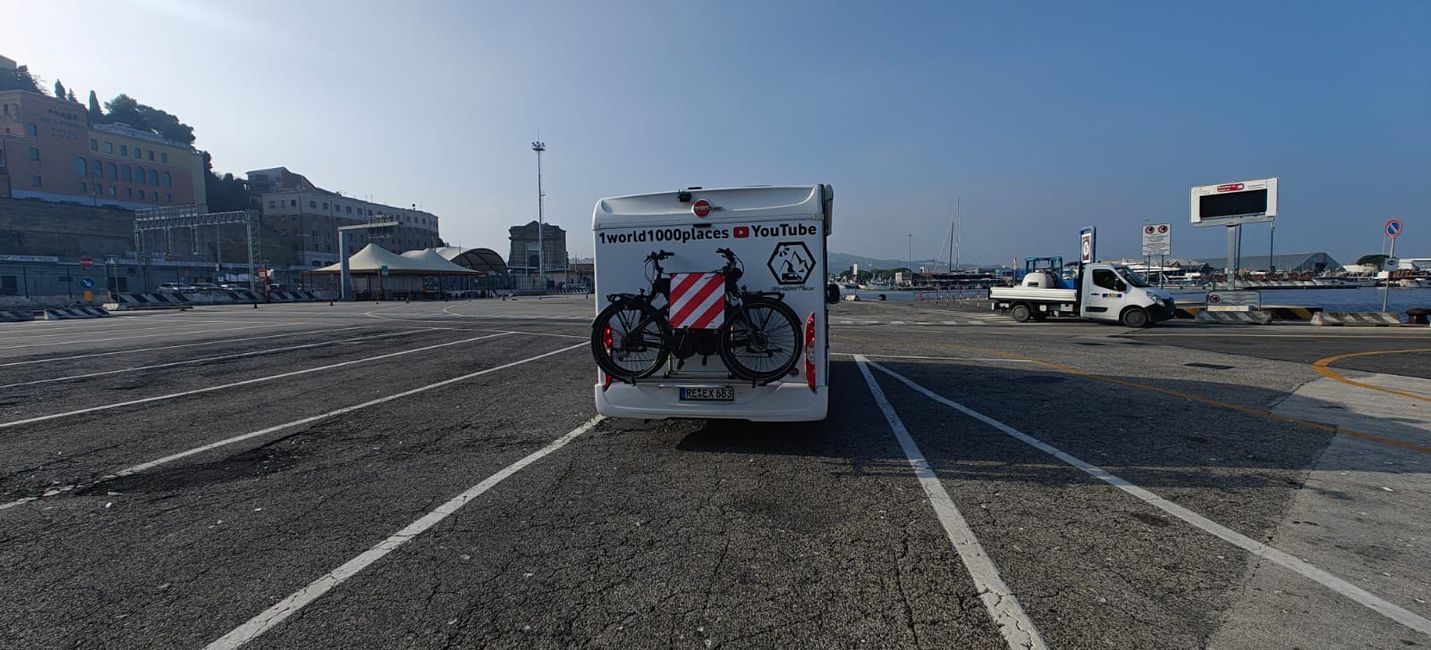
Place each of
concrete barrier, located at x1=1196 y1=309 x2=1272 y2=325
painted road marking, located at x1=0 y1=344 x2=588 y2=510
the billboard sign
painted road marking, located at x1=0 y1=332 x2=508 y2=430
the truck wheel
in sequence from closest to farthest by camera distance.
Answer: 1. painted road marking, located at x1=0 y1=344 x2=588 y2=510
2. painted road marking, located at x1=0 y1=332 x2=508 y2=430
3. the truck wheel
4. concrete barrier, located at x1=1196 y1=309 x2=1272 y2=325
5. the billboard sign

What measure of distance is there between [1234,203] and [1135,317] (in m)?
9.12

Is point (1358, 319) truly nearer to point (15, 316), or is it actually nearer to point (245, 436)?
point (245, 436)

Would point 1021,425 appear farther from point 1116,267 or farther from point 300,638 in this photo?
point 1116,267

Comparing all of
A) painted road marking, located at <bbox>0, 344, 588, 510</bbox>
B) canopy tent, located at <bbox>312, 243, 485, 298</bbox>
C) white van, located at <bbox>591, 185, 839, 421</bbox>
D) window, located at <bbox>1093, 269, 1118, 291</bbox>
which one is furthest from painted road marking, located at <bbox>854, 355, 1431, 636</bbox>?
canopy tent, located at <bbox>312, 243, 485, 298</bbox>

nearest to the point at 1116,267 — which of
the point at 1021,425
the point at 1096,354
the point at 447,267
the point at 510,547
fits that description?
the point at 1096,354

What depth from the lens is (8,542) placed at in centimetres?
391

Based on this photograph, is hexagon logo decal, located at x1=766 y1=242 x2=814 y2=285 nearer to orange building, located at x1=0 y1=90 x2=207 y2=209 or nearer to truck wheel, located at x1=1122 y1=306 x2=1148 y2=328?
truck wheel, located at x1=1122 y1=306 x2=1148 y2=328

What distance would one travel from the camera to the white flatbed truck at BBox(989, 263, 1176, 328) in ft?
64.8

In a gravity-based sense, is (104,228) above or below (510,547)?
above

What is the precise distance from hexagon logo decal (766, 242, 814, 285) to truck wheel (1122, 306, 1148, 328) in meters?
19.3

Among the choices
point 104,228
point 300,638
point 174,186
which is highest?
point 174,186

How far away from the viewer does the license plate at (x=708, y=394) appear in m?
5.65

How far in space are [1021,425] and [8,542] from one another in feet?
28.2

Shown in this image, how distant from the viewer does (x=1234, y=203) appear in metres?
24.2
